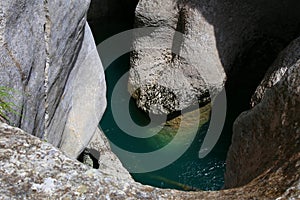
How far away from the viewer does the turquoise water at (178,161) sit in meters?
7.34

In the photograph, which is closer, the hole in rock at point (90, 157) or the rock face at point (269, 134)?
the rock face at point (269, 134)

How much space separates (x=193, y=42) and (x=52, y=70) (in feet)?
12.7

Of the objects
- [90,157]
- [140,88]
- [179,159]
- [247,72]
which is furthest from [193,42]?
[90,157]

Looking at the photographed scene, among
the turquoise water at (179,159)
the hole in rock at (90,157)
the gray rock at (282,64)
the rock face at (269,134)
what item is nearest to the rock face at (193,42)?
the turquoise water at (179,159)

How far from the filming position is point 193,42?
24.6ft

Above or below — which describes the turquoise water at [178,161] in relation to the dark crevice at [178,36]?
below

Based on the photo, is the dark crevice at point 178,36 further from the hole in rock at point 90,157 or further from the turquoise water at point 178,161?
the hole in rock at point 90,157

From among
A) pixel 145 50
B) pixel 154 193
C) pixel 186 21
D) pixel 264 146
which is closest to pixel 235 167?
pixel 264 146

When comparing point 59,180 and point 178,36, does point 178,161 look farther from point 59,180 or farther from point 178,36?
point 59,180

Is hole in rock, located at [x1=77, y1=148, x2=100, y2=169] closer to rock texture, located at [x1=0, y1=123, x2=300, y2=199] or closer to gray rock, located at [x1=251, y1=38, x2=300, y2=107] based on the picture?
gray rock, located at [x1=251, y1=38, x2=300, y2=107]

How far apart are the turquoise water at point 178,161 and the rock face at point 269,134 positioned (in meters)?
3.73

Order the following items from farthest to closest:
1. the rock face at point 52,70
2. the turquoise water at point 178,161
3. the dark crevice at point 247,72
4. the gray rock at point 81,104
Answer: the dark crevice at point 247,72 → the turquoise water at point 178,161 → the gray rock at point 81,104 → the rock face at point 52,70

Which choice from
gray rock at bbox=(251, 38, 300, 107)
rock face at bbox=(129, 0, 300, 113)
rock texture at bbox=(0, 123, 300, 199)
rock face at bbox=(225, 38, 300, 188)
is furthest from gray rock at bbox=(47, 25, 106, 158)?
rock face at bbox=(129, 0, 300, 113)

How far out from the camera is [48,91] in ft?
12.6
